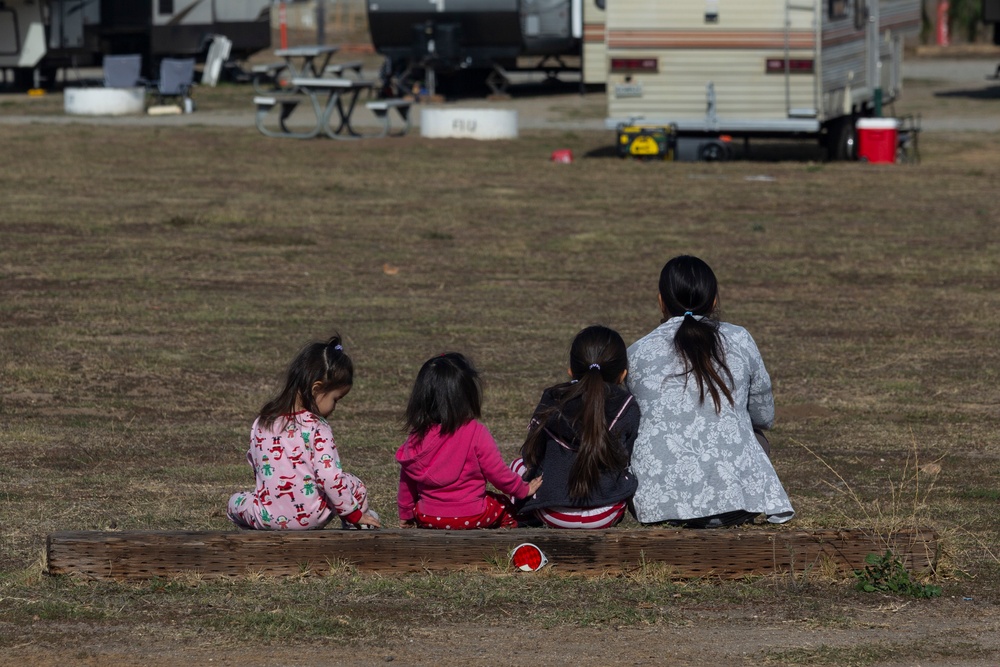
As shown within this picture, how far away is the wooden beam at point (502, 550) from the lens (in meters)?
4.74

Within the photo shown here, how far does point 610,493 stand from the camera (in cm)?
492

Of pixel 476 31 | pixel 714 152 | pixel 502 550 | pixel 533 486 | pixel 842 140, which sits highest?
pixel 476 31

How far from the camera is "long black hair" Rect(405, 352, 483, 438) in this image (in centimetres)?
486

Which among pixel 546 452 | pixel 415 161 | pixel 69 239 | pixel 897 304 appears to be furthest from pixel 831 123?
pixel 546 452

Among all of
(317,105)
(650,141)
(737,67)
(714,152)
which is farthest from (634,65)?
(317,105)

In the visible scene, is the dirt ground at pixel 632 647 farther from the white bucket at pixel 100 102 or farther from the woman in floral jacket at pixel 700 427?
the white bucket at pixel 100 102

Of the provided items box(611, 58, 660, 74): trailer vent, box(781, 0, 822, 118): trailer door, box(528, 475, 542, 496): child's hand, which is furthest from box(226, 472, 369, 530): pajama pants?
box(611, 58, 660, 74): trailer vent

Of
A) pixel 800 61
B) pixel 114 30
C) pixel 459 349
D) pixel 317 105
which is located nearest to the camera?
pixel 459 349

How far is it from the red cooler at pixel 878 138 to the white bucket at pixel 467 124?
5638mm

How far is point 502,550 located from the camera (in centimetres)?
484

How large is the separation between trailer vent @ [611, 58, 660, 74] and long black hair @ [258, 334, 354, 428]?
15.5 meters

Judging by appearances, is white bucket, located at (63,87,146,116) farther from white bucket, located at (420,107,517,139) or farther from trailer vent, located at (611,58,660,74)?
trailer vent, located at (611,58,660,74)

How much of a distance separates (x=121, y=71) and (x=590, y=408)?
26.6 m

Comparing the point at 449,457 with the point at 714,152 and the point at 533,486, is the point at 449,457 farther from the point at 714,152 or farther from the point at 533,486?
the point at 714,152
